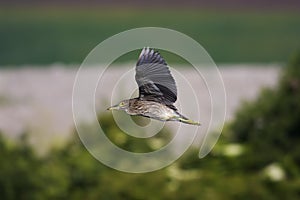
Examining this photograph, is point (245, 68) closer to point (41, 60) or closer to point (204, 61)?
point (41, 60)

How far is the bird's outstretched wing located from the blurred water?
19.5ft

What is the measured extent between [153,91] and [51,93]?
7.83 m

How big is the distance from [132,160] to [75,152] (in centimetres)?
125

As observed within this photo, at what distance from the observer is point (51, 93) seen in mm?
8789

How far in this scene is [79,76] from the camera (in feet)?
3.14

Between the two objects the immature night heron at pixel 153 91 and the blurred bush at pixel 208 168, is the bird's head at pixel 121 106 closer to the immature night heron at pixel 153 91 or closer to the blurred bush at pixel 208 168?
the immature night heron at pixel 153 91

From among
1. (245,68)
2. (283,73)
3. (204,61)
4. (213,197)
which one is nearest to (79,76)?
(204,61)

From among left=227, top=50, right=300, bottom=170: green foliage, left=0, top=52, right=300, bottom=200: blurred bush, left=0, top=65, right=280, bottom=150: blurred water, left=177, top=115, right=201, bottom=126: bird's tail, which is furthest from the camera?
left=0, top=65, right=280, bottom=150: blurred water

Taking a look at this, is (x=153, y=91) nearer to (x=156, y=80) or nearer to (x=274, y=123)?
(x=156, y=80)

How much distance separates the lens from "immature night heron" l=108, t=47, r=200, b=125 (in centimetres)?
99

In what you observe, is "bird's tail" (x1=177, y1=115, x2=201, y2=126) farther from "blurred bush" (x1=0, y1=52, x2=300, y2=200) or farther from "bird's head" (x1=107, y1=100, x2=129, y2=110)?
"blurred bush" (x1=0, y1=52, x2=300, y2=200)

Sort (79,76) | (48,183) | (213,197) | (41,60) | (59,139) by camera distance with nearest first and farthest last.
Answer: (79,76), (213,197), (48,183), (59,139), (41,60)

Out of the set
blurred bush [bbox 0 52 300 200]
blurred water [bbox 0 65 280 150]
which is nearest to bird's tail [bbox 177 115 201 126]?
blurred bush [bbox 0 52 300 200]

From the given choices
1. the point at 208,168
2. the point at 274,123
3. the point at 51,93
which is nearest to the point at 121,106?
the point at 274,123
